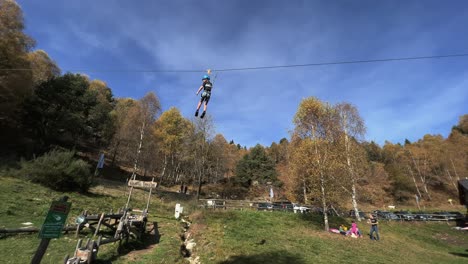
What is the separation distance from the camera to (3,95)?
994 inches

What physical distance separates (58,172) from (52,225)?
647 inches

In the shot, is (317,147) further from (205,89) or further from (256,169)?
(256,169)

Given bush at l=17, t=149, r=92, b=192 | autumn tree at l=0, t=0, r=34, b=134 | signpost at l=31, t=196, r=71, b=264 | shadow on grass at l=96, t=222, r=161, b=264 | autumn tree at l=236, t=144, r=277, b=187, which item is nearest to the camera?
signpost at l=31, t=196, r=71, b=264

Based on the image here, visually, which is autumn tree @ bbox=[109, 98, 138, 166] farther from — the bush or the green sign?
the green sign

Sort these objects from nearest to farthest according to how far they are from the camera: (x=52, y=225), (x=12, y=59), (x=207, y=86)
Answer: (x=52, y=225), (x=207, y=86), (x=12, y=59)

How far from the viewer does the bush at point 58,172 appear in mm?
18750

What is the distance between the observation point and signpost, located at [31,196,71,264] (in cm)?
527

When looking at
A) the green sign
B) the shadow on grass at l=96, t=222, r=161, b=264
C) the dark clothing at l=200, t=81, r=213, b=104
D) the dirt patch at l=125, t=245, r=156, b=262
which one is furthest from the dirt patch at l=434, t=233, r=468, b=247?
the green sign

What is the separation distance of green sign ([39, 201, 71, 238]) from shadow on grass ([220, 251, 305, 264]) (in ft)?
19.9

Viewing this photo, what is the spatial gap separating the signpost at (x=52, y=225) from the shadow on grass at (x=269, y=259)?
239 inches

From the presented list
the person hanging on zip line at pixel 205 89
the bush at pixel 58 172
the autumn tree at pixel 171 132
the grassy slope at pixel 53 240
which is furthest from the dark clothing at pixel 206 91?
the autumn tree at pixel 171 132

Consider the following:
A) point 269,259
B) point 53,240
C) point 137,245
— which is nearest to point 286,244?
point 269,259

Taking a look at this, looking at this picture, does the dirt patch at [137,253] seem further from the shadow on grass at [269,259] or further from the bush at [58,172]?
the bush at [58,172]

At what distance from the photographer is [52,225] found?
18.0ft
